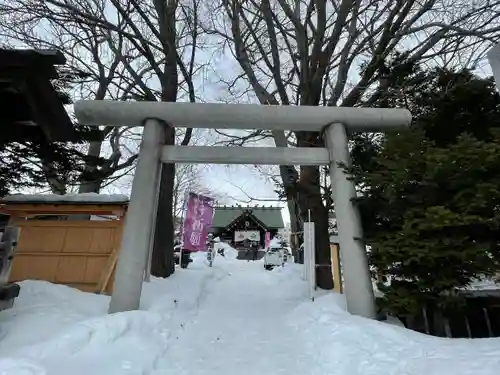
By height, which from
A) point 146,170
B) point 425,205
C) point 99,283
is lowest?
point 99,283

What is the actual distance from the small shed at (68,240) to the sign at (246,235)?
828 inches

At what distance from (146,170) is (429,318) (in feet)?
17.1

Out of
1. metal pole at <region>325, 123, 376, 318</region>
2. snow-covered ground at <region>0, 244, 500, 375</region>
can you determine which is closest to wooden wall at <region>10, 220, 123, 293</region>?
snow-covered ground at <region>0, 244, 500, 375</region>

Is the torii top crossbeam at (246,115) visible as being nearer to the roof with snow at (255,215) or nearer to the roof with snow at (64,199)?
the roof with snow at (64,199)

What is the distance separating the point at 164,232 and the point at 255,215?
20766 millimetres

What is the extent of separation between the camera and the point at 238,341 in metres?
4.68

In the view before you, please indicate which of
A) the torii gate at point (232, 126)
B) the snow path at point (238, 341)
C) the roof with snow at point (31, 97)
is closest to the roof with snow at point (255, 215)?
the snow path at point (238, 341)

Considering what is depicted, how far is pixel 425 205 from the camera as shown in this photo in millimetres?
4508

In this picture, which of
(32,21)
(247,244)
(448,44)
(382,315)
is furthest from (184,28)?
(247,244)

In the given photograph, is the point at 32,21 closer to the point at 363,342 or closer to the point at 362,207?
the point at 362,207

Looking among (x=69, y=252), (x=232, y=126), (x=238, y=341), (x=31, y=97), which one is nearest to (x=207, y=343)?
(x=238, y=341)

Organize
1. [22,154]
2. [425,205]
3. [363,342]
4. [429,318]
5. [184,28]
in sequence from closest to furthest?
[363,342] < [425,205] < [429,318] < [22,154] < [184,28]

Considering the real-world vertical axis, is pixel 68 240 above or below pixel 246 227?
below

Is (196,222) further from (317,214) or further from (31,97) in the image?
(31,97)
